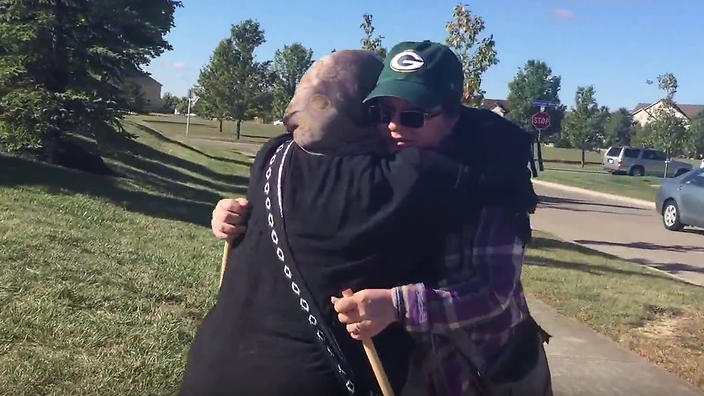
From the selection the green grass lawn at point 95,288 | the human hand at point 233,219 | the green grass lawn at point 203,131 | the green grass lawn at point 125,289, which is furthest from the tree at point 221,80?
the human hand at point 233,219

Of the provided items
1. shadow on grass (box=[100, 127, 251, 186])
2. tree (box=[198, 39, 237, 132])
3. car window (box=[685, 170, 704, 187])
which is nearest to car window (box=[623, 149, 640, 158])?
tree (box=[198, 39, 237, 132])

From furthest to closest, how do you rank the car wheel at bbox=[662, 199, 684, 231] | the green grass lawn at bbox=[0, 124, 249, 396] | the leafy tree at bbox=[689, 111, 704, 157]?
the leafy tree at bbox=[689, 111, 704, 157], the car wheel at bbox=[662, 199, 684, 231], the green grass lawn at bbox=[0, 124, 249, 396]

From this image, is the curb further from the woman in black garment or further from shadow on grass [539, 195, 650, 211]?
the woman in black garment

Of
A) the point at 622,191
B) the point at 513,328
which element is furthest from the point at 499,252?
the point at 622,191

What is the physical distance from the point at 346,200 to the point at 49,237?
18.0 feet

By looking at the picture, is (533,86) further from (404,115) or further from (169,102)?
(404,115)

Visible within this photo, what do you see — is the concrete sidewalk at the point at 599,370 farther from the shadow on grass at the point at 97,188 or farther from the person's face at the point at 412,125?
the shadow on grass at the point at 97,188

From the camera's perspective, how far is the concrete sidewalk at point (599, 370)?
17.0 feet

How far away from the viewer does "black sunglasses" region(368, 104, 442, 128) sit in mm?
1922

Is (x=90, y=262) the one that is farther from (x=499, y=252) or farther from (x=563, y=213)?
(x=563, y=213)

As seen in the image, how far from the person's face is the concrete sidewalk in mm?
3392

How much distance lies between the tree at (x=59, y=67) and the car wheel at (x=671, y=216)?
431 inches

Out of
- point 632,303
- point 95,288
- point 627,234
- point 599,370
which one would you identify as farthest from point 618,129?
point 95,288

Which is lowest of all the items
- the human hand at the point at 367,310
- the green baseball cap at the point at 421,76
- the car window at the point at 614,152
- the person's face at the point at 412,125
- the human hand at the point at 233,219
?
the car window at the point at 614,152
